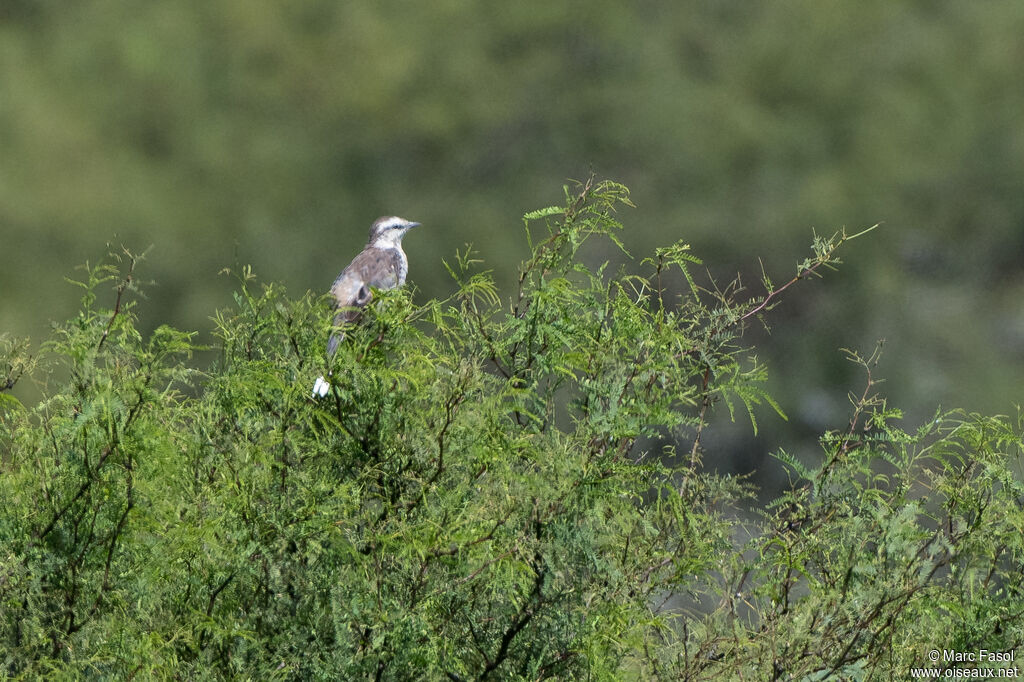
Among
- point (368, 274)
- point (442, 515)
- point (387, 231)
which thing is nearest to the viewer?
point (442, 515)

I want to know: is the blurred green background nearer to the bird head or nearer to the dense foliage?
the bird head

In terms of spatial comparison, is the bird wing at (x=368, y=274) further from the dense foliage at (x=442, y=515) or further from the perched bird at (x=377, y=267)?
the dense foliage at (x=442, y=515)

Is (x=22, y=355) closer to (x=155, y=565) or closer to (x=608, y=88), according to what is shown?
(x=155, y=565)

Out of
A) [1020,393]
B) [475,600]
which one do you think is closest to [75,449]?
[475,600]

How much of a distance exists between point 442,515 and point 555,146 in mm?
13430

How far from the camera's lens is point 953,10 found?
673 inches

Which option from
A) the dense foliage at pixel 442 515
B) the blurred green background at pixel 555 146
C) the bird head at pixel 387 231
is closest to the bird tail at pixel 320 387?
the dense foliage at pixel 442 515

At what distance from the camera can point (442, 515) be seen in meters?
1.73

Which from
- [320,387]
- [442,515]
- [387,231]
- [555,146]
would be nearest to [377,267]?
[387,231]

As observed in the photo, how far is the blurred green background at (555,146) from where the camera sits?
13.2m

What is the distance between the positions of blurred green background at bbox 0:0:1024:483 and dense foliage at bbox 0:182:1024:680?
980 centimetres

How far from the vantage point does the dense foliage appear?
5.62 feet

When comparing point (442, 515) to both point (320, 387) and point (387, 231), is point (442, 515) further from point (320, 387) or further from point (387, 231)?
point (387, 231)

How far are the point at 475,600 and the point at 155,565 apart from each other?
486 millimetres
